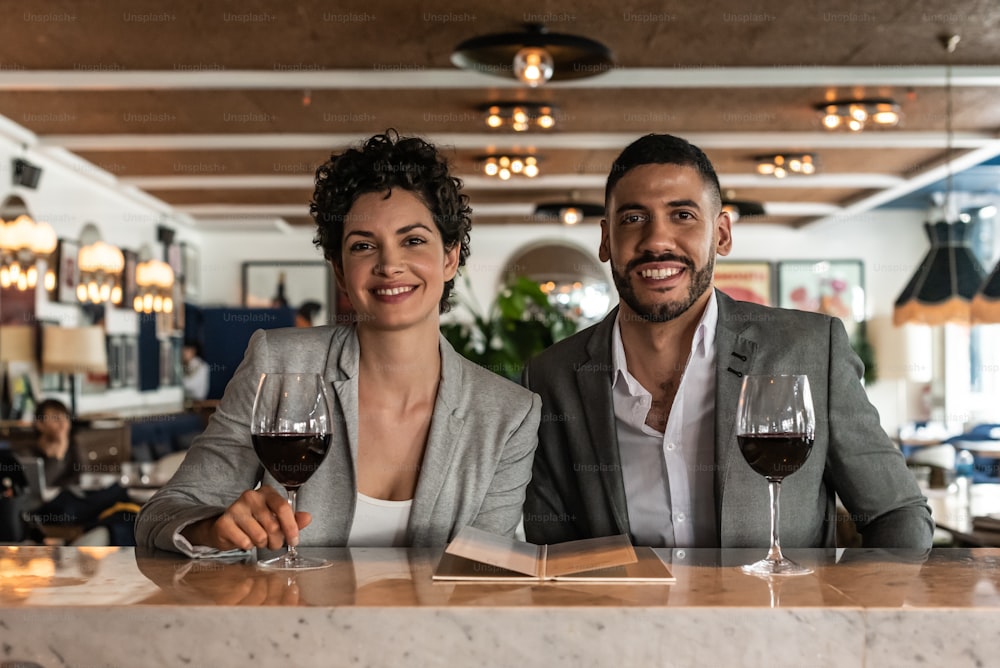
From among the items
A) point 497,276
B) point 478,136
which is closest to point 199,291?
point 497,276

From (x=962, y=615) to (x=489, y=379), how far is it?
1.05m

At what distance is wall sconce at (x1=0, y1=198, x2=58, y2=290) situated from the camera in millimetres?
6359

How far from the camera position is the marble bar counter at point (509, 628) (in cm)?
111

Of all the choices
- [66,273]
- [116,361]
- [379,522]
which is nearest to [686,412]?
[379,522]

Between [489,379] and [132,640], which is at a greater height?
[489,379]

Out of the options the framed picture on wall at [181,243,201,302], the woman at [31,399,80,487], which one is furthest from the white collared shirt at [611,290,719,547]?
the framed picture on wall at [181,243,201,302]

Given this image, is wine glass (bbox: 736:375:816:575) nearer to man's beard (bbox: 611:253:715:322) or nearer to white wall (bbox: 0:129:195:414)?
man's beard (bbox: 611:253:715:322)

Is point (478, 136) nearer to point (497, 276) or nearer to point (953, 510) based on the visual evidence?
point (953, 510)

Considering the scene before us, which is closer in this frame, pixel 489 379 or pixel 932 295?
pixel 489 379

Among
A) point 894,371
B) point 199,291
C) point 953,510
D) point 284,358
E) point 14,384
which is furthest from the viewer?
point 199,291

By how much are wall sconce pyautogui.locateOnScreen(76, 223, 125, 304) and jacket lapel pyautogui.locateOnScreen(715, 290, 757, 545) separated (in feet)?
21.5

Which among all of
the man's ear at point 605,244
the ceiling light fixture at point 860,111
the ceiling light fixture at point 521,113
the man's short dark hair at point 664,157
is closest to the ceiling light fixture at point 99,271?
the ceiling light fixture at point 521,113

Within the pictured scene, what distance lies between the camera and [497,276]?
1497cm

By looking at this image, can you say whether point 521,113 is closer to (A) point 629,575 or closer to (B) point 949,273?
(B) point 949,273
